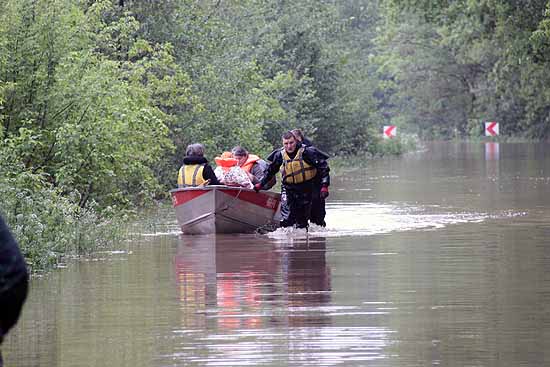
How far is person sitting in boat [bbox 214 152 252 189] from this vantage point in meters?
23.1

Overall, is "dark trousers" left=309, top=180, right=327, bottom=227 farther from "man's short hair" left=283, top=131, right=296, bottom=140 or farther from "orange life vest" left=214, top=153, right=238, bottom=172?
"orange life vest" left=214, top=153, right=238, bottom=172

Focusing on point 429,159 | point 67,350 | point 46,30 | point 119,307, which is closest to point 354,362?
point 67,350

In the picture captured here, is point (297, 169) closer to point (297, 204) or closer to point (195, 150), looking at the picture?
point (297, 204)

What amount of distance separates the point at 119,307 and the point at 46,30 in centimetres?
1079

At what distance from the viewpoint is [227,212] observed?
22641 mm

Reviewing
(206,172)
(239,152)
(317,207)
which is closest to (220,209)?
(206,172)

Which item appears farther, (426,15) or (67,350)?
(426,15)

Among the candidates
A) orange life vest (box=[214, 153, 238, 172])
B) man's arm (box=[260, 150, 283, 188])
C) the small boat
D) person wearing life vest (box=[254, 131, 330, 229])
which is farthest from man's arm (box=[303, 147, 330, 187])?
orange life vest (box=[214, 153, 238, 172])

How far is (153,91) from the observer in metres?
30.0

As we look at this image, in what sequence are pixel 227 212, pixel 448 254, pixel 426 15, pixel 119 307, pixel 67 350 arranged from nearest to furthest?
pixel 67 350, pixel 119 307, pixel 448 254, pixel 227 212, pixel 426 15

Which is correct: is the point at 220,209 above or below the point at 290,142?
below

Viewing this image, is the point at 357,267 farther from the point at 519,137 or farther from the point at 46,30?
the point at 519,137

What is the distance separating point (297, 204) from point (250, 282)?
6.61m

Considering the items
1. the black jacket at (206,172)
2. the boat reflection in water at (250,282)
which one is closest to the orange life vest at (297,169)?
the boat reflection in water at (250,282)
